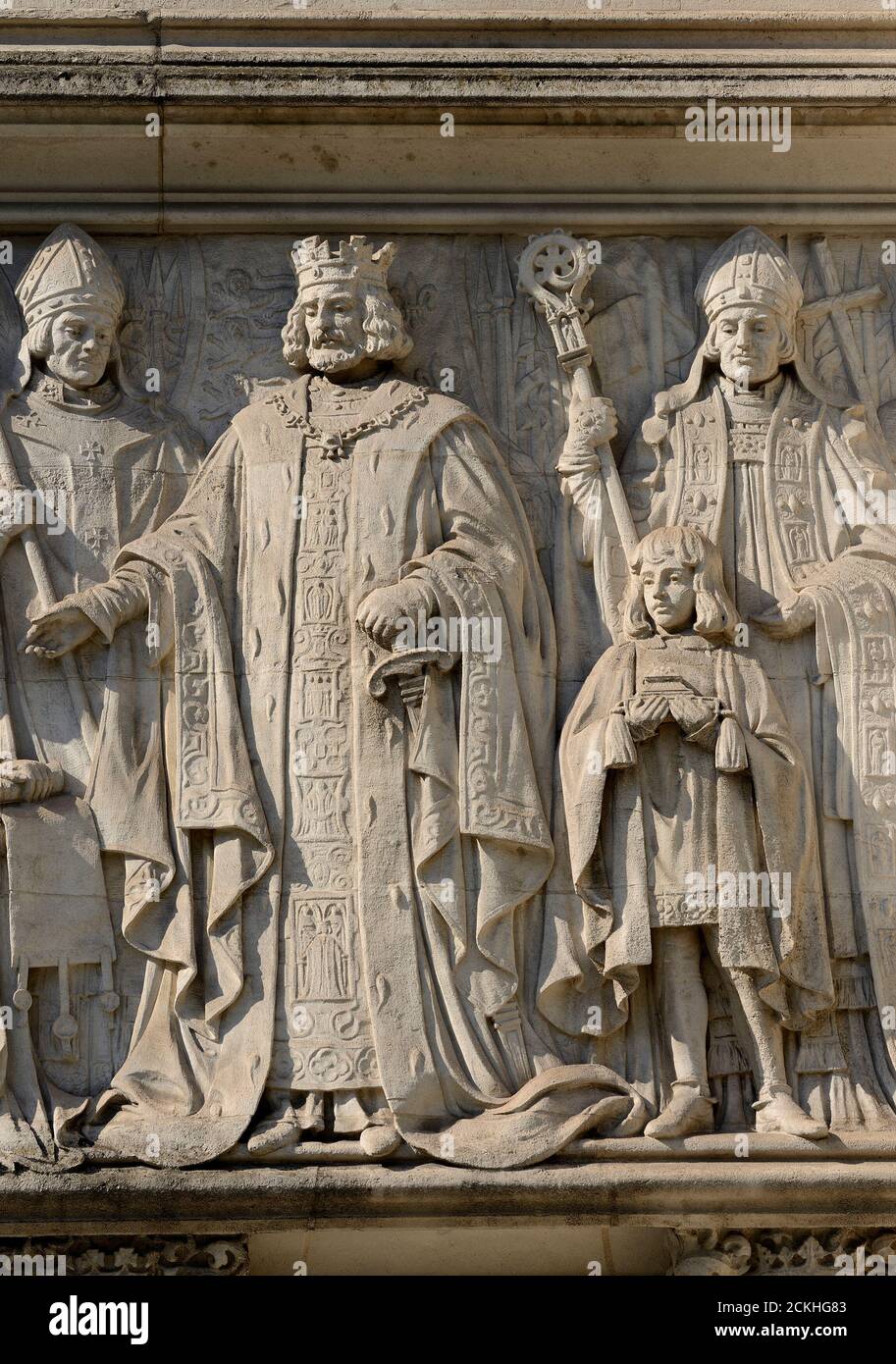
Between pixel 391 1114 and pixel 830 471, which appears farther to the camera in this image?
pixel 830 471

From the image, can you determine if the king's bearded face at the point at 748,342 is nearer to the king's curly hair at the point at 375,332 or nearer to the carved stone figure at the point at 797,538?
the carved stone figure at the point at 797,538

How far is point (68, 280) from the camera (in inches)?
456

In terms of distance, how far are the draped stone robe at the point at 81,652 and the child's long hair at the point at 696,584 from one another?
1837mm

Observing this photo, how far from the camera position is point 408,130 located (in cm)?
1163

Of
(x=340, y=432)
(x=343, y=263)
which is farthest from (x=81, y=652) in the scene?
(x=343, y=263)

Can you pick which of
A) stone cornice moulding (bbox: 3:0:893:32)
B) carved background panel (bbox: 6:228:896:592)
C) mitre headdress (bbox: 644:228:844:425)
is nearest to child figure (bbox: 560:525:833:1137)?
mitre headdress (bbox: 644:228:844:425)

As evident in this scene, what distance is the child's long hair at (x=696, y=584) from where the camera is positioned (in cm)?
1120

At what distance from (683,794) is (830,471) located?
1.55 m

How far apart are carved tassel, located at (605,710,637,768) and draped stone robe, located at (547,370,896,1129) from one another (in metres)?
0.57

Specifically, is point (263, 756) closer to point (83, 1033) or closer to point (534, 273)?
point (83, 1033)

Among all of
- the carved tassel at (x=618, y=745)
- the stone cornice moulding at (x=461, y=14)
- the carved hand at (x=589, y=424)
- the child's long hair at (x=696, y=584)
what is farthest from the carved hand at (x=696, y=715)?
the stone cornice moulding at (x=461, y=14)

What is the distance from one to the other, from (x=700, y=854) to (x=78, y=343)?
3.17 m

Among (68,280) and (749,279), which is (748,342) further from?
(68,280)

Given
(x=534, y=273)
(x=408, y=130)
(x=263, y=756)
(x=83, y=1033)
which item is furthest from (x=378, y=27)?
(x=83, y=1033)
